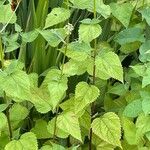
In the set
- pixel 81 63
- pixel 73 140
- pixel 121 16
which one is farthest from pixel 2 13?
pixel 73 140

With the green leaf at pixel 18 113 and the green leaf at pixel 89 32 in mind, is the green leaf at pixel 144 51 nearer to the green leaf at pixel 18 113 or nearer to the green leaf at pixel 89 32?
the green leaf at pixel 89 32

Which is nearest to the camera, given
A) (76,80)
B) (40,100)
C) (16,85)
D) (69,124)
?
(16,85)

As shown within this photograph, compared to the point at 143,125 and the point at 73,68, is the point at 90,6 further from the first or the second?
the point at 143,125

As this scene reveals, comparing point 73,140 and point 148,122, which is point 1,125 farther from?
point 148,122

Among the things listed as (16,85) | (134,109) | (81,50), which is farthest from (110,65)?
(16,85)

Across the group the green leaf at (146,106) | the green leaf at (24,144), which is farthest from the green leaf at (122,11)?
the green leaf at (24,144)
